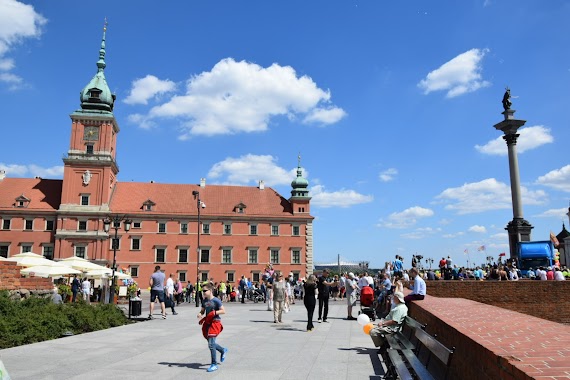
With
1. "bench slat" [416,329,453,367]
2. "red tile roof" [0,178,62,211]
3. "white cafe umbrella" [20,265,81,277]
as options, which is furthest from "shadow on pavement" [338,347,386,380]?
"red tile roof" [0,178,62,211]

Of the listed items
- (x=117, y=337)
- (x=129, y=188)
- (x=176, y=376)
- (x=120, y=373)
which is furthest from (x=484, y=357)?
(x=129, y=188)

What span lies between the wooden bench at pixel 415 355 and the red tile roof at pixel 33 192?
56441mm

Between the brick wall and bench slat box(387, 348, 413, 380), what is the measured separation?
45.7ft

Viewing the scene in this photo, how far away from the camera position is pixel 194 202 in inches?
2395

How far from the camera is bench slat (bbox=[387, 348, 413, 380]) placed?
5532 millimetres

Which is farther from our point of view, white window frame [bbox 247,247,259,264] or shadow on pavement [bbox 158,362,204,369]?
white window frame [bbox 247,247,259,264]

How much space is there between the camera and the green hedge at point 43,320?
1058 cm

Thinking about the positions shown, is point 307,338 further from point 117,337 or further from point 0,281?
point 0,281

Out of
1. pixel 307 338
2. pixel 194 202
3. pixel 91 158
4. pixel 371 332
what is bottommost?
pixel 307 338

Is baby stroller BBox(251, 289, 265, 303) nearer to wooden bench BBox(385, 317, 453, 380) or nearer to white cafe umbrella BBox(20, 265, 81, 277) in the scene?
white cafe umbrella BBox(20, 265, 81, 277)

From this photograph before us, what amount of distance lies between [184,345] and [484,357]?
829cm

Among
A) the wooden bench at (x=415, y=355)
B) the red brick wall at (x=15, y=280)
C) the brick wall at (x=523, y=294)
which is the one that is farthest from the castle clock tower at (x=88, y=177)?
the wooden bench at (x=415, y=355)

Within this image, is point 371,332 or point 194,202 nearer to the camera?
point 371,332

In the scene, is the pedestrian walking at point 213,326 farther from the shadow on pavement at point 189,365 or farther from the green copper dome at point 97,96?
the green copper dome at point 97,96
